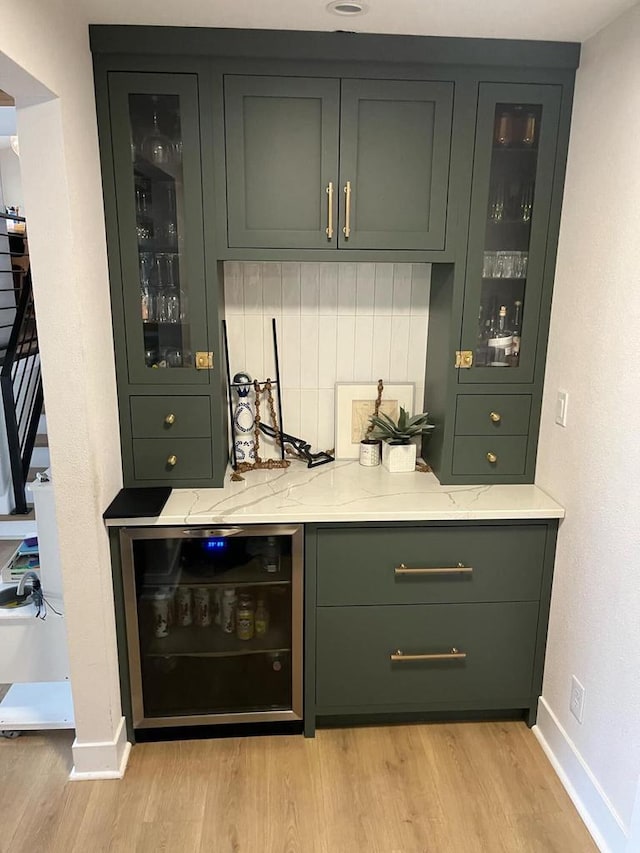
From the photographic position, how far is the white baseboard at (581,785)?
5.72 ft

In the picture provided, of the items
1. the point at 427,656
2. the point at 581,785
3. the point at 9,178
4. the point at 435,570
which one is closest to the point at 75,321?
the point at 435,570

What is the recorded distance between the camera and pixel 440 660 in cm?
218

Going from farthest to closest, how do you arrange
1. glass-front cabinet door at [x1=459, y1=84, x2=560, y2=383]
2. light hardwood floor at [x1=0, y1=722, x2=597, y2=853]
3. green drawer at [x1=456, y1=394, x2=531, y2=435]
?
green drawer at [x1=456, y1=394, x2=531, y2=435] < glass-front cabinet door at [x1=459, y1=84, x2=560, y2=383] < light hardwood floor at [x1=0, y1=722, x2=597, y2=853]

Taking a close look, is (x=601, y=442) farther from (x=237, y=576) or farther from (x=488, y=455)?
(x=237, y=576)

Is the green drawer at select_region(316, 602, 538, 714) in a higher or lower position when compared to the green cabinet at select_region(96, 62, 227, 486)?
lower

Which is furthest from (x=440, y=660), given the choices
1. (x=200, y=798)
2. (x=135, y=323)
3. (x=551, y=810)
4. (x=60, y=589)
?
(x=135, y=323)

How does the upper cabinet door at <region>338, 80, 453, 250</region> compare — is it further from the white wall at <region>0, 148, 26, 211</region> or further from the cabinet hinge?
the white wall at <region>0, 148, 26, 211</region>

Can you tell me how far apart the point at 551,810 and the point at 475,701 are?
408 millimetres

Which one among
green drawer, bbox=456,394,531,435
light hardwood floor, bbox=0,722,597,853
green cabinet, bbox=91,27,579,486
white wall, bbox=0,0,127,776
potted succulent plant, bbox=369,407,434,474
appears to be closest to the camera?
white wall, bbox=0,0,127,776

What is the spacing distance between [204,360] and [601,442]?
4.40 ft

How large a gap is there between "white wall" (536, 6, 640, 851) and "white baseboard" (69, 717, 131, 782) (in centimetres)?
153

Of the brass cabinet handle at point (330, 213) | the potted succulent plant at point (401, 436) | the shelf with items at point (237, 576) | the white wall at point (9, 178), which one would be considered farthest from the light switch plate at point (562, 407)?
the white wall at point (9, 178)

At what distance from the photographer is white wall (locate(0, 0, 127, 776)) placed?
5.10 ft

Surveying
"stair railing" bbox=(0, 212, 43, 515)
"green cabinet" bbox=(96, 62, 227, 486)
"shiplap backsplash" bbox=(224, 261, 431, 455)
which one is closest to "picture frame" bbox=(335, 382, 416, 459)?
"shiplap backsplash" bbox=(224, 261, 431, 455)
